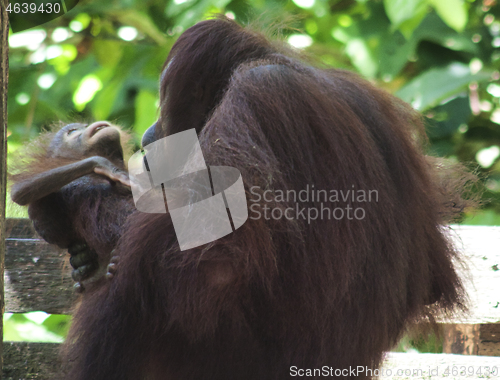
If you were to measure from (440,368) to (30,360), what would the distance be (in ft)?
4.53

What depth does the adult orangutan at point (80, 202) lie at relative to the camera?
149cm

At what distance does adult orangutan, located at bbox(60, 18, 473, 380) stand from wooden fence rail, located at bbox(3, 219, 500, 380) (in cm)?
49

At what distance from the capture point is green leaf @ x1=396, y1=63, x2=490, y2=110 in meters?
2.84

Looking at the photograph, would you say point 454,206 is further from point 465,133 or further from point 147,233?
point 465,133

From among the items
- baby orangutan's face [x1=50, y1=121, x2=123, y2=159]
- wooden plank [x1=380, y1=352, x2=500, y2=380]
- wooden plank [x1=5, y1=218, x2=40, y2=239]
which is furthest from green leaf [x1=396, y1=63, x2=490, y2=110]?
wooden plank [x1=5, y1=218, x2=40, y2=239]

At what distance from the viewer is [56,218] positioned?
162cm

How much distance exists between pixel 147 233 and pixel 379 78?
2266 mm

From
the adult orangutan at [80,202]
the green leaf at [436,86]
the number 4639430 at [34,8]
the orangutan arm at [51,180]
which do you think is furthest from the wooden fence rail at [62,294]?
the green leaf at [436,86]

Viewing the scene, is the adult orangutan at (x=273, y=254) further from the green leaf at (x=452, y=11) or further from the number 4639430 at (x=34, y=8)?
the green leaf at (x=452, y=11)

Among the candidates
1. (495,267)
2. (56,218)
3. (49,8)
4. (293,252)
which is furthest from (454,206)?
(49,8)

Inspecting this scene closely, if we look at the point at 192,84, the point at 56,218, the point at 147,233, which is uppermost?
the point at 192,84

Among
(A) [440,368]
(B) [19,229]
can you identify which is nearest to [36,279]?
(B) [19,229]

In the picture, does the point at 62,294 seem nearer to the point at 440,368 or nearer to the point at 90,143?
the point at 90,143

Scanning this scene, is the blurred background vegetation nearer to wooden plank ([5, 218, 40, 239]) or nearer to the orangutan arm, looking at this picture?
wooden plank ([5, 218, 40, 239])
